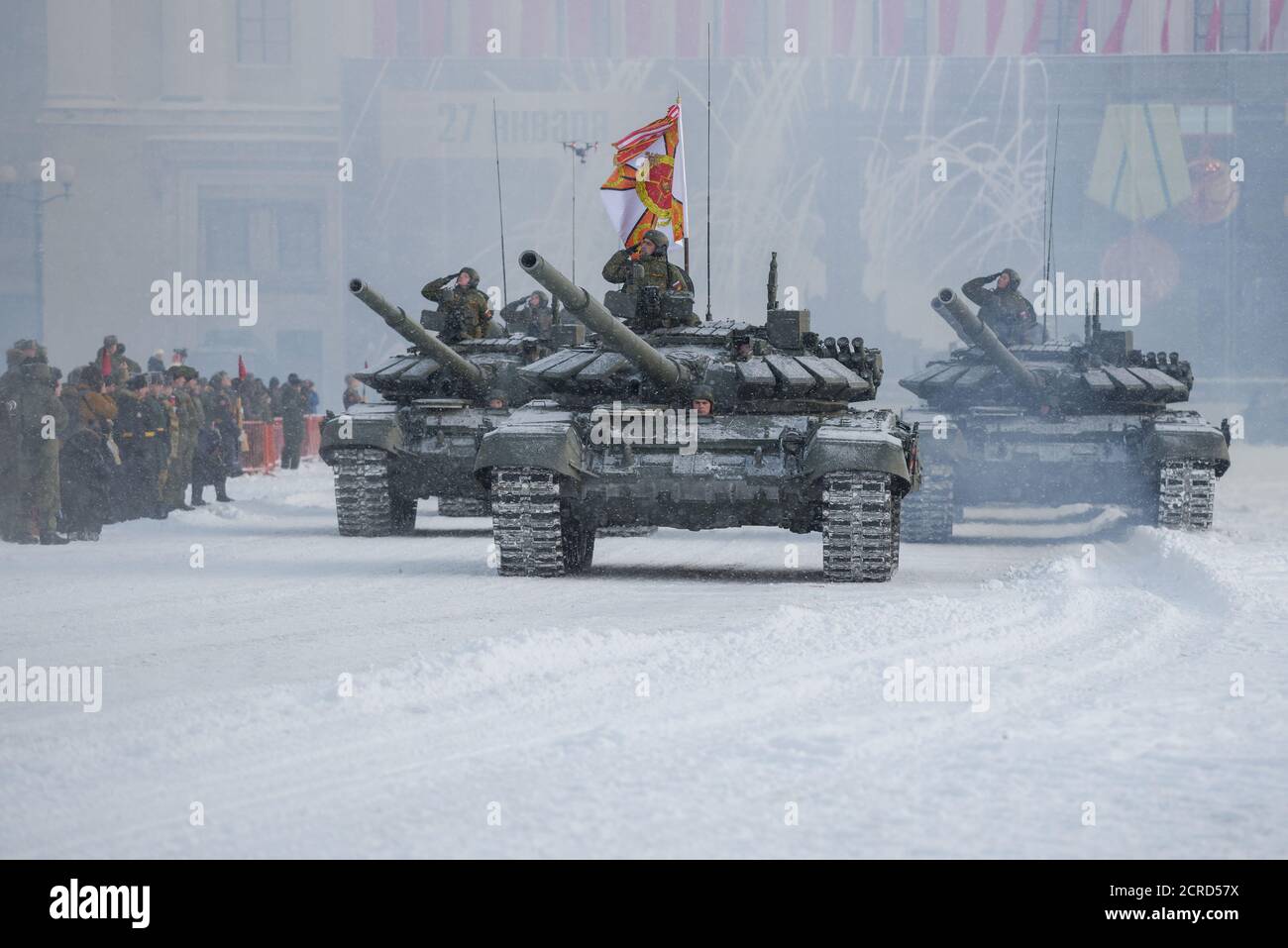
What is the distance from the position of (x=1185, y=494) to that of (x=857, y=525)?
612cm

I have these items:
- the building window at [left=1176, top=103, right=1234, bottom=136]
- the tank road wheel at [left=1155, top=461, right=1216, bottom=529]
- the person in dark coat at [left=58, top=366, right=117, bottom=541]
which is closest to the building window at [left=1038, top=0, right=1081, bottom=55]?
the building window at [left=1176, top=103, right=1234, bottom=136]

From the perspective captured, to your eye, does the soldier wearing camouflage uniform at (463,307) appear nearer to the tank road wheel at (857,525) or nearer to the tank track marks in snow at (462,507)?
the tank track marks in snow at (462,507)

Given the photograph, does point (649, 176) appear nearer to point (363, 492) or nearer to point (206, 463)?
point (363, 492)

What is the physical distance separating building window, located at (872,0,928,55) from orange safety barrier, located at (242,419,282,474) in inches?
1146

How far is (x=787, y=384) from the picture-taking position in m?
14.8

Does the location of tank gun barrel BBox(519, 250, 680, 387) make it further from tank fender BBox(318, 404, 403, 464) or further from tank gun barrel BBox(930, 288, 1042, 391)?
tank gun barrel BBox(930, 288, 1042, 391)

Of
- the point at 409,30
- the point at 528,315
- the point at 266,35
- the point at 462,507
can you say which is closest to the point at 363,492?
the point at 462,507

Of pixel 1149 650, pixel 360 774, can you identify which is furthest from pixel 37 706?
pixel 1149 650

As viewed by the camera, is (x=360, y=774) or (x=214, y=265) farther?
(x=214, y=265)

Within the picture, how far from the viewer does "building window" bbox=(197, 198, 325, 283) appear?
57.5m

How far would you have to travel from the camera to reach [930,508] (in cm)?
2003

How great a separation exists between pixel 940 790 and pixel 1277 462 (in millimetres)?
34268

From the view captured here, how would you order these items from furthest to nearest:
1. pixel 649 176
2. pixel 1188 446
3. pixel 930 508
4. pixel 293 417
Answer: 1. pixel 293 417
2. pixel 649 176
3. pixel 930 508
4. pixel 1188 446

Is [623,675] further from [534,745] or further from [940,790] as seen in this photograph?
[940,790]
